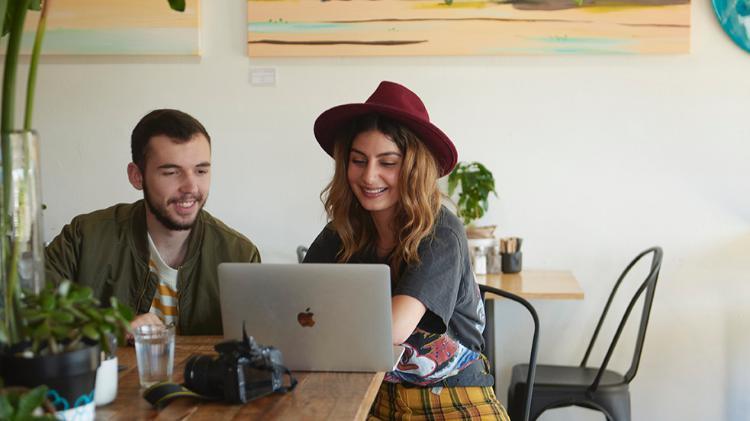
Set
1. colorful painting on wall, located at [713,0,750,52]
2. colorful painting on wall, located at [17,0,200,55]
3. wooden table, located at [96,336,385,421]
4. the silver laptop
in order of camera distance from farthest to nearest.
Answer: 1. colorful painting on wall, located at [17,0,200,55]
2. colorful painting on wall, located at [713,0,750,52]
3. the silver laptop
4. wooden table, located at [96,336,385,421]

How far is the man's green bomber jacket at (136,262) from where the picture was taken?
7.10 ft

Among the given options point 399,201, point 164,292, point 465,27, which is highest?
point 465,27

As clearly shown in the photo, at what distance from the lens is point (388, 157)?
6.99ft

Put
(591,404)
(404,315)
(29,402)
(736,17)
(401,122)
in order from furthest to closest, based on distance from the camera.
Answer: (736,17), (591,404), (401,122), (404,315), (29,402)

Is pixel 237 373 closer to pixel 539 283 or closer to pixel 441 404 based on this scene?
pixel 441 404

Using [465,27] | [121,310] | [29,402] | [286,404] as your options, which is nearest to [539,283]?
[465,27]

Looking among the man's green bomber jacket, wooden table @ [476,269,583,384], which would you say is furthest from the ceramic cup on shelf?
wooden table @ [476,269,583,384]

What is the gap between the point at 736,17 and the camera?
3.31 metres

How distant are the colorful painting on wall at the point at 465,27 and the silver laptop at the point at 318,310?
1.94m

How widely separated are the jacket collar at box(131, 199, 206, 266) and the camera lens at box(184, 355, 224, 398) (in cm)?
75

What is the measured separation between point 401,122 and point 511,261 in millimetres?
1345

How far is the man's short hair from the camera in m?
2.26

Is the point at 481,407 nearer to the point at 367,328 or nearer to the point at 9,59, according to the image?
the point at 367,328

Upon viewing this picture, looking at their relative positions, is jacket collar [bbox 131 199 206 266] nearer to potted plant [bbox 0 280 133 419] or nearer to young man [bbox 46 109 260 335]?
young man [bbox 46 109 260 335]
